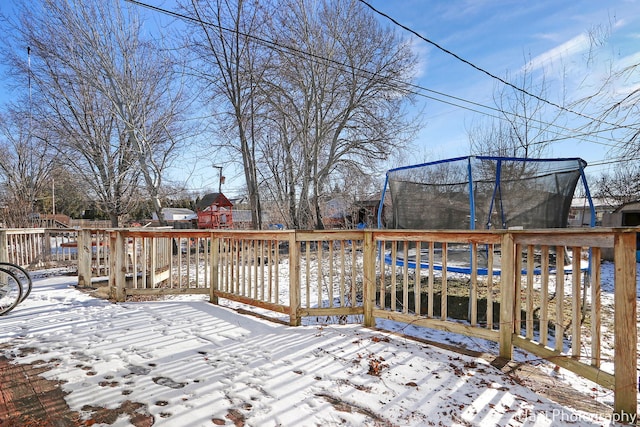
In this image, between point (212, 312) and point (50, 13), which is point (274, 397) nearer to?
point (212, 312)

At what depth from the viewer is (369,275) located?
3.16m

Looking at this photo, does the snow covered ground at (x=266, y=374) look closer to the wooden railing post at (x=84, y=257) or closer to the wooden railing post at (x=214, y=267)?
the wooden railing post at (x=214, y=267)

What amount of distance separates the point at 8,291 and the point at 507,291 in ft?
17.0

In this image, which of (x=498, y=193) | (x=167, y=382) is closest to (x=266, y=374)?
(x=167, y=382)

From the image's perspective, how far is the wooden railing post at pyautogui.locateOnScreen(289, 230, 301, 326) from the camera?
10.5 feet

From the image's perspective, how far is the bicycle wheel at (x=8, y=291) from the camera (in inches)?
137

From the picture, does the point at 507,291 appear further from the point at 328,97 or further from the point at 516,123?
the point at 516,123

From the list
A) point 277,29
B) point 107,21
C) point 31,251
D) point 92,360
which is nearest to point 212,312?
point 92,360

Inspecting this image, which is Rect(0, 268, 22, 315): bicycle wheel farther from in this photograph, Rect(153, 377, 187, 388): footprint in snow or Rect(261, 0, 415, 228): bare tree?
Rect(261, 0, 415, 228): bare tree

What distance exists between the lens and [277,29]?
889cm

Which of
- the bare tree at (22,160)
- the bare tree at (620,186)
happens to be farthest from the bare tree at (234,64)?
the bare tree at (620,186)

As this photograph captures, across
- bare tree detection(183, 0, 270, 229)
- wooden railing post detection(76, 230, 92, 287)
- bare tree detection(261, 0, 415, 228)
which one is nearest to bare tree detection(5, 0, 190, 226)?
bare tree detection(183, 0, 270, 229)

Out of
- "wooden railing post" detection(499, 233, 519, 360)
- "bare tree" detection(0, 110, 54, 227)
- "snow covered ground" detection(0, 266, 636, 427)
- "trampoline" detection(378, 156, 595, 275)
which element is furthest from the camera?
"bare tree" detection(0, 110, 54, 227)

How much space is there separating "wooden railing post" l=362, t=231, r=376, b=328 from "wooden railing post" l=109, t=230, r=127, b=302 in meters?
3.15
